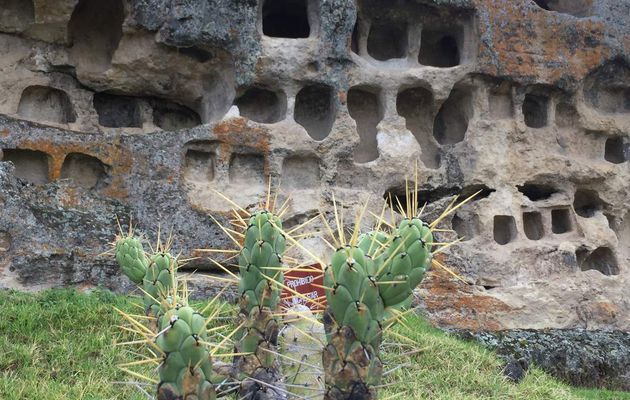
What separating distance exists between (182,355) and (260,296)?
1268mm

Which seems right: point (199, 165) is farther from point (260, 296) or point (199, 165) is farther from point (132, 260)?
point (260, 296)

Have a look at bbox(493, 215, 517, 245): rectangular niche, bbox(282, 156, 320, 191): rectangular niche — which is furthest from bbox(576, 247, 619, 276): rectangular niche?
bbox(282, 156, 320, 191): rectangular niche

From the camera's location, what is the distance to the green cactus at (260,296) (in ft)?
15.3

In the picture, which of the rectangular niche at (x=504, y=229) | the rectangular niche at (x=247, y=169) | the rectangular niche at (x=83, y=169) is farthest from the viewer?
the rectangular niche at (x=504, y=229)

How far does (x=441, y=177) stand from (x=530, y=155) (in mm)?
1473

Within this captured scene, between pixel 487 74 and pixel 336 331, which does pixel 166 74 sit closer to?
pixel 487 74

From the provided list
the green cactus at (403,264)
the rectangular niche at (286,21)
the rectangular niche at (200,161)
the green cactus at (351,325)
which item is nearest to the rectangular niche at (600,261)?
the rectangular niche at (286,21)

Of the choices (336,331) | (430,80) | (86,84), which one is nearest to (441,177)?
(430,80)

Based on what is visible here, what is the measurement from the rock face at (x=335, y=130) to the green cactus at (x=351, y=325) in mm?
5863

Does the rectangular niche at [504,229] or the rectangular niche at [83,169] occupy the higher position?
the rectangular niche at [83,169]

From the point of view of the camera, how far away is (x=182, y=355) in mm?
3498

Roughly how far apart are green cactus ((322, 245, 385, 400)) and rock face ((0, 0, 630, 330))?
5.86m

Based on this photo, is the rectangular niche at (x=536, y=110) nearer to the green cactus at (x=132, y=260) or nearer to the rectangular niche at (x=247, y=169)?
the rectangular niche at (x=247, y=169)

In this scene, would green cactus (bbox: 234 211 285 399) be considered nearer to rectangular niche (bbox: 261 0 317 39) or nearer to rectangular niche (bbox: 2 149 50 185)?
rectangular niche (bbox: 2 149 50 185)
